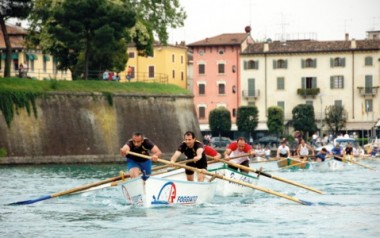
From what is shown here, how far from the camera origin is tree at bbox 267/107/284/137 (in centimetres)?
10400

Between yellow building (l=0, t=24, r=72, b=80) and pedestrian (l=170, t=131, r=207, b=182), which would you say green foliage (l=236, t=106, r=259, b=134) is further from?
pedestrian (l=170, t=131, r=207, b=182)

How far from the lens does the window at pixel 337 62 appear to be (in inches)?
4240

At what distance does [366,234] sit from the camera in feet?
78.3

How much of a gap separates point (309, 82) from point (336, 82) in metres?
2.64

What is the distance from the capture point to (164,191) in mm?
28125

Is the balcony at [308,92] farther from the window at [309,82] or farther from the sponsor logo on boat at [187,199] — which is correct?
the sponsor logo on boat at [187,199]

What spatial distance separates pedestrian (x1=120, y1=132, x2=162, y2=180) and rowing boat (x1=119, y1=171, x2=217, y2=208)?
1.13 ft

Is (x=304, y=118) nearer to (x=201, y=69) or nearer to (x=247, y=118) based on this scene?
(x=247, y=118)

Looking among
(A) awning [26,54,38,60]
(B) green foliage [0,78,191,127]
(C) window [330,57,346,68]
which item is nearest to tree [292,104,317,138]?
(C) window [330,57,346,68]

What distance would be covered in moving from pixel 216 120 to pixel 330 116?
10.7 m

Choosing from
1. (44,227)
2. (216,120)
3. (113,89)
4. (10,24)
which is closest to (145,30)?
(113,89)

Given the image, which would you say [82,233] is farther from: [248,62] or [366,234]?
[248,62]

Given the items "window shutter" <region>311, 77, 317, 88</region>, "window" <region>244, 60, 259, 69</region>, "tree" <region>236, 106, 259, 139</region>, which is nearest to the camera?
"tree" <region>236, 106, 259, 139</region>

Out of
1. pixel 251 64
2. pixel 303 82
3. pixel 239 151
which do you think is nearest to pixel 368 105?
pixel 303 82
